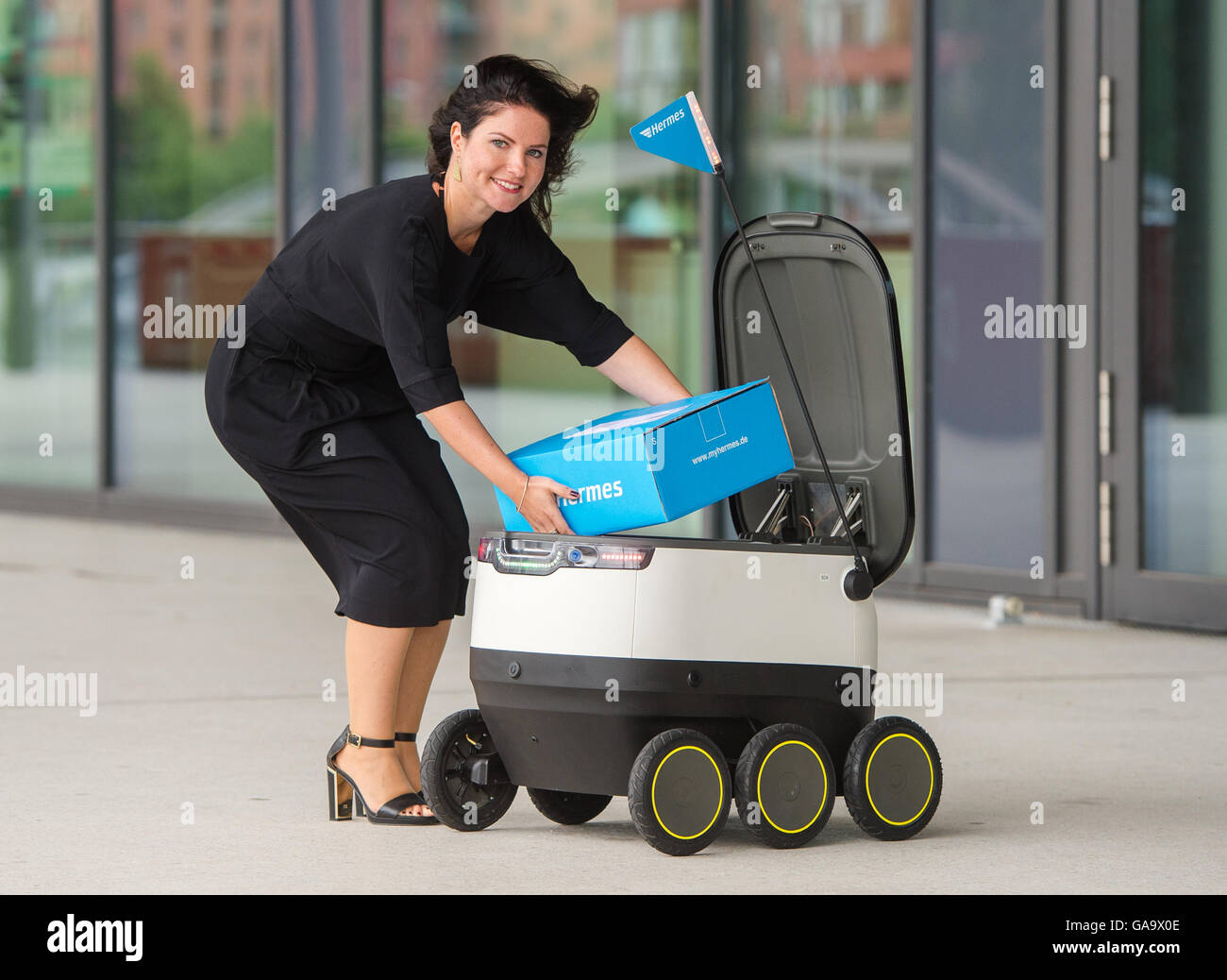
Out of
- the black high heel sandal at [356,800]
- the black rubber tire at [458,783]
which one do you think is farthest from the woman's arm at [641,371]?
the black high heel sandal at [356,800]

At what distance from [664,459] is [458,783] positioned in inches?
33.9

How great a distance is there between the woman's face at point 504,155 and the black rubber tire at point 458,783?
1.03 metres

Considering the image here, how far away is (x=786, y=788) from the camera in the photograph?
3.99 metres

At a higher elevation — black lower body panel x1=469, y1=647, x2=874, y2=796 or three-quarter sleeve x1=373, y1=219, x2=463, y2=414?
three-quarter sleeve x1=373, y1=219, x2=463, y2=414

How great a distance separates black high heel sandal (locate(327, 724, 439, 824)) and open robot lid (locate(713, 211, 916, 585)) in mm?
886

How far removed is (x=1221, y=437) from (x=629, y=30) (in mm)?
3266

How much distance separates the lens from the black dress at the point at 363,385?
13.7ft

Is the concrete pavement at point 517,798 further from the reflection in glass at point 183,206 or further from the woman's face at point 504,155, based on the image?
the reflection in glass at point 183,206

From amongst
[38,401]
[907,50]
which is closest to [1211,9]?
[907,50]

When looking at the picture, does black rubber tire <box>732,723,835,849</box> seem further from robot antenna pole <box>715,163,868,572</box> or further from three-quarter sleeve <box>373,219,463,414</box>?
three-quarter sleeve <box>373,219,463,414</box>

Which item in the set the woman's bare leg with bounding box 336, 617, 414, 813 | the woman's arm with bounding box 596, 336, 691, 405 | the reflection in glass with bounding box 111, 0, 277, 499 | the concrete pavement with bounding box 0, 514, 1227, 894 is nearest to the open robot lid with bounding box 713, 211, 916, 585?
the woman's arm with bounding box 596, 336, 691, 405

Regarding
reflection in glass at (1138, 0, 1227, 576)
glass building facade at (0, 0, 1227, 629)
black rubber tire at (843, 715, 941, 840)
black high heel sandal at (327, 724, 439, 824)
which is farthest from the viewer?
glass building facade at (0, 0, 1227, 629)

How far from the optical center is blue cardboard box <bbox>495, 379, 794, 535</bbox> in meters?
3.83

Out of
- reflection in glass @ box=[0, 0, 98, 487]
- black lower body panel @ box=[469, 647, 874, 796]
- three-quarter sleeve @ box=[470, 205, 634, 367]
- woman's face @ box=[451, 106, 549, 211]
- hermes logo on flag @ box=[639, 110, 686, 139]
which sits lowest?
black lower body panel @ box=[469, 647, 874, 796]
